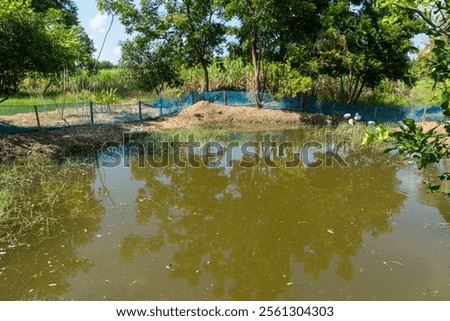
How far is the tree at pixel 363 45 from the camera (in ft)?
59.8

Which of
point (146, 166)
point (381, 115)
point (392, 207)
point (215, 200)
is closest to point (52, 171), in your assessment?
point (146, 166)

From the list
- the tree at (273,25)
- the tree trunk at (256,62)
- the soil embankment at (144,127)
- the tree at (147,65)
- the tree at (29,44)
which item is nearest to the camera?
the tree at (29,44)

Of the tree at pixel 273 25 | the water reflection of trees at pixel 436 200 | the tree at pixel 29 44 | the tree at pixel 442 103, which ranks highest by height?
the tree at pixel 273 25

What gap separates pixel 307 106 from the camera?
21203 millimetres

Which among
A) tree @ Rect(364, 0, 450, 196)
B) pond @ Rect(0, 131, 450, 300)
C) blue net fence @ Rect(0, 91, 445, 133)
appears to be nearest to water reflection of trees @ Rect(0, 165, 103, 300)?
pond @ Rect(0, 131, 450, 300)

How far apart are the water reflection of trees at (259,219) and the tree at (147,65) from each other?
15.0m

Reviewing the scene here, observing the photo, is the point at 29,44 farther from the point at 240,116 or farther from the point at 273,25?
the point at 273,25

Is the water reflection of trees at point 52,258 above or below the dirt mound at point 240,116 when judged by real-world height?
below

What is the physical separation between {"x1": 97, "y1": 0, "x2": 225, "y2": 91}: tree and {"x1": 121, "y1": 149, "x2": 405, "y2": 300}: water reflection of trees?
13211 mm

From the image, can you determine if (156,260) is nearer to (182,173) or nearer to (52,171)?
(182,173)

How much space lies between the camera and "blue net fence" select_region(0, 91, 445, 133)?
47.4ft

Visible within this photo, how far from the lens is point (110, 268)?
5250 mm

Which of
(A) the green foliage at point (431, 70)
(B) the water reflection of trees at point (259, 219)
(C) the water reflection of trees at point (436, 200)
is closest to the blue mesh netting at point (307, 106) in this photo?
(B) the water reflection of trees at point (259, 219)

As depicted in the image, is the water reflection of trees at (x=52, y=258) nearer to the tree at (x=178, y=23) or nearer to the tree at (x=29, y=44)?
the tree at (x=29, y=44)
